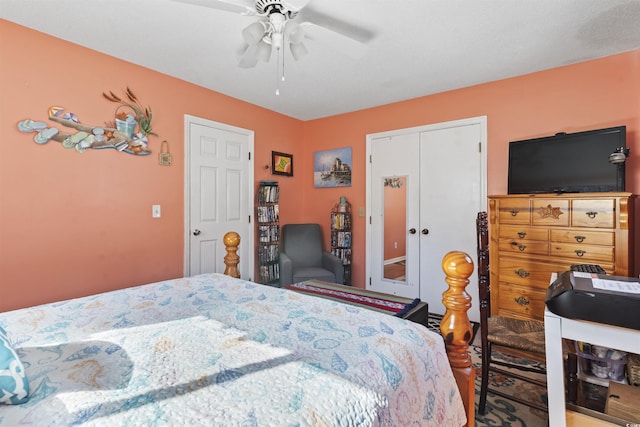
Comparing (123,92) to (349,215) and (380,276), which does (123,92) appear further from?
(380,276)

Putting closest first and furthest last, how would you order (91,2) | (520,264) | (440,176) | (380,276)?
1. (91,2)
2. (520,264)
3. (440,176)
4. (380,276)

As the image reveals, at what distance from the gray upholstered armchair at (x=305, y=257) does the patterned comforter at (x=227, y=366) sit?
212 centimetres

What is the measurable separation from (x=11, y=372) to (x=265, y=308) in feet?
2.71

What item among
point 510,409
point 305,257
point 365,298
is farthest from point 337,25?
point 510,409

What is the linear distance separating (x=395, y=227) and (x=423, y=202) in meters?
0.47

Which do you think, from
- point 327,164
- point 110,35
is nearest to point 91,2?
point 110,35

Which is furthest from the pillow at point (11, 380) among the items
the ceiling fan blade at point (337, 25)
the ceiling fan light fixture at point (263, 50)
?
the ceiling fan blade at point (337, 25)

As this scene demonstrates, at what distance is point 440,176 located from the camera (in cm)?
347

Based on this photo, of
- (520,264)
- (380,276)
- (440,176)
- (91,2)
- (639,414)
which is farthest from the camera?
(380,276)

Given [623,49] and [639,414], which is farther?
[623,49]

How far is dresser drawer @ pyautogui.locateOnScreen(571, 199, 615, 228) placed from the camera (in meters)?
2.14

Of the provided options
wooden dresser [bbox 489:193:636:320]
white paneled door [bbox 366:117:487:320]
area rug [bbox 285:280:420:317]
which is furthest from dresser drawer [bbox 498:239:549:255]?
area rug [bbox 285:280:420:317]

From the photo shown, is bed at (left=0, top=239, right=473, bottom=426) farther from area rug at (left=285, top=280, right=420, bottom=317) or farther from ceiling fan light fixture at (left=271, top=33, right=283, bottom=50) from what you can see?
ceiling fan light fixture at (left=271, top=33, right=283, bottom=50)

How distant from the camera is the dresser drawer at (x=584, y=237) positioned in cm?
215
